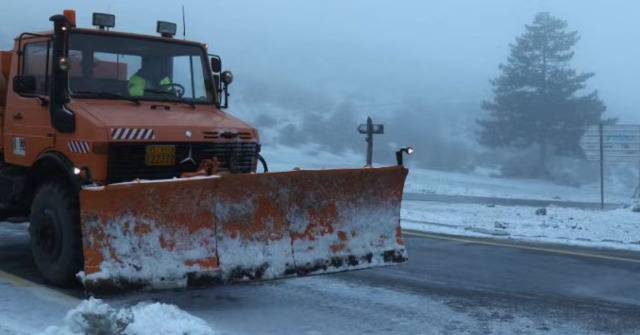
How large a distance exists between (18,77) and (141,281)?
104 inches

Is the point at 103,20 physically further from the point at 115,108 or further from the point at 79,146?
the point at 79,146

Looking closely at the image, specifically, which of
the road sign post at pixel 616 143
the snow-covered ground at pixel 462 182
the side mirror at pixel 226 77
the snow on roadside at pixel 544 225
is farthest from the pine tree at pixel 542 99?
the side mirror at pixel 226 77

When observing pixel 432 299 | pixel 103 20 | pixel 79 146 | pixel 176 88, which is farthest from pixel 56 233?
pixel 432 299

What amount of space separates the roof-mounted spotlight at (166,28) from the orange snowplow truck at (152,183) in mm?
102

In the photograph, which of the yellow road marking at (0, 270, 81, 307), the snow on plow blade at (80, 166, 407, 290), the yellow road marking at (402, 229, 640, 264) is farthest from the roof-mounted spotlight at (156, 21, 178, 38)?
the yellow road marking at (402, 229, 640, 264)

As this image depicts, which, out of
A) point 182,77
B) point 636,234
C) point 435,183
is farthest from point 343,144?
point 182,77

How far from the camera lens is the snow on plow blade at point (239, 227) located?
6031mm

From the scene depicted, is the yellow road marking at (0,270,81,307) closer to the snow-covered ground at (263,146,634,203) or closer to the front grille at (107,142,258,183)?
the front grille at (107,142,258,183)

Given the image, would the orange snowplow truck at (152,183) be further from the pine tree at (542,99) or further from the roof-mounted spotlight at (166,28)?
the pine tree at (542,99)

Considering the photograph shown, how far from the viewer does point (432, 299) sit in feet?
22.6

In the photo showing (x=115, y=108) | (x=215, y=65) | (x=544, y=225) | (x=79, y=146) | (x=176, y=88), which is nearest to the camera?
(x=79, y=146)

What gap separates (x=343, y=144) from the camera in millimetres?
50312

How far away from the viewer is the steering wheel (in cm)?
778

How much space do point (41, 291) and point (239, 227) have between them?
1872mm
